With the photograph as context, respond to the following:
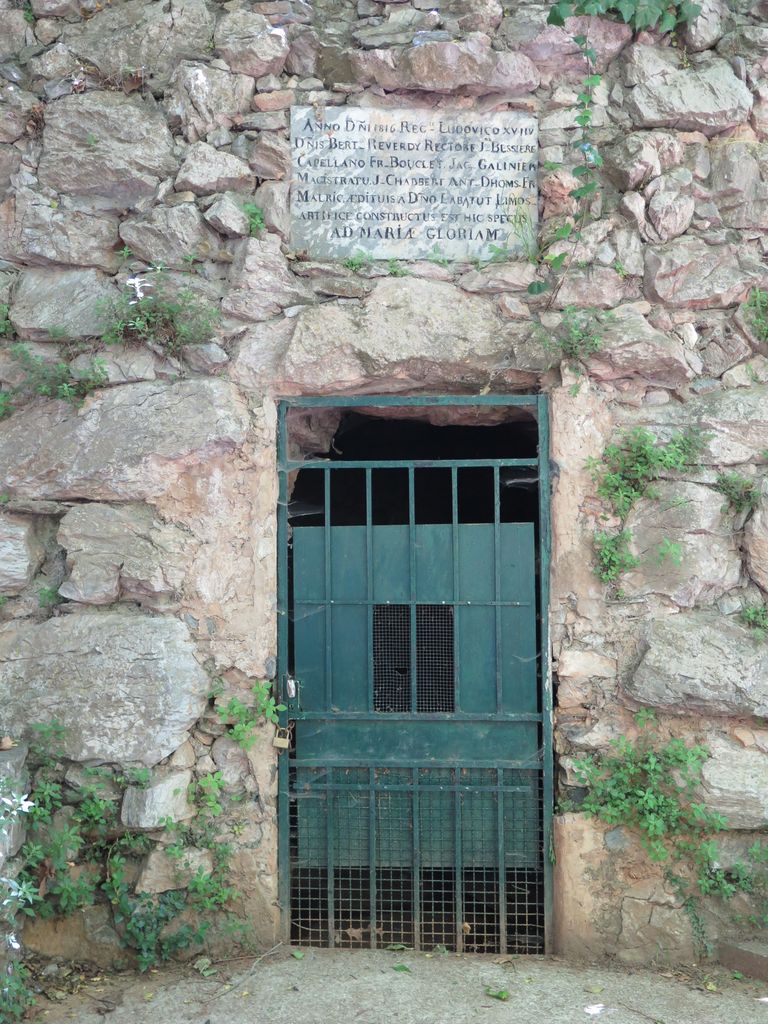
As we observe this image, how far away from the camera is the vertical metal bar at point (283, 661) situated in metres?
3.84

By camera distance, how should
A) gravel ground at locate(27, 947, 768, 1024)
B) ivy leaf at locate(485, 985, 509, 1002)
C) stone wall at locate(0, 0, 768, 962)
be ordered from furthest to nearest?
1. stone wall at locate(0, 0, 768, 962)
2. ivy leaf at locate(485, 985, 509, 1002)
3. gravel ground at locate(27, 947, 768, 1024)

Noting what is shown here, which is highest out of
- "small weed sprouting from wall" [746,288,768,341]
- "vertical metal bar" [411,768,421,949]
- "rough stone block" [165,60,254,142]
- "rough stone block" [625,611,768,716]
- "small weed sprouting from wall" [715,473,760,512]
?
"rough stone block" [165,60,254,142]

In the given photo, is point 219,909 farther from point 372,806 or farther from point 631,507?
point 631,507

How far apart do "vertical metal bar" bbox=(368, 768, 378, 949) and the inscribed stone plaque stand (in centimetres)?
223

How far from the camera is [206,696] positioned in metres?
3.74

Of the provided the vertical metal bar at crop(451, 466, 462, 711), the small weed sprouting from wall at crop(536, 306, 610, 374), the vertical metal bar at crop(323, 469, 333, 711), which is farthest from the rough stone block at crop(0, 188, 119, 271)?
the small weed sprouting from wall at crop(536, 306, 610, 374)

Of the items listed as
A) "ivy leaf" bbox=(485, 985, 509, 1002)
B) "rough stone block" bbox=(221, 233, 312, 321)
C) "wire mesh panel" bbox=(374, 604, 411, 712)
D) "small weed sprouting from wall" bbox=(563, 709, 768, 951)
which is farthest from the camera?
"wire mesh panel" bbox=(374, 604, 411, 712)

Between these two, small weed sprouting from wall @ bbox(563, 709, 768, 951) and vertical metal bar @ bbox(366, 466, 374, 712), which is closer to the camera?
small weed sprouting from wall @ bbox(563, 709, 768, 951)

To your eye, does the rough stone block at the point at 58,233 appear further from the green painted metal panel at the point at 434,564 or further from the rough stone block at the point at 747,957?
the rough stone block at the point at 747,957

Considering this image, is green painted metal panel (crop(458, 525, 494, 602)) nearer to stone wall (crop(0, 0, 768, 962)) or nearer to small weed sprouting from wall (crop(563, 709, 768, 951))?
stone wall (crop(0, 0, 768, 962))

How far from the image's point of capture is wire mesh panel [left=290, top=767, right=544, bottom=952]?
3838 mm

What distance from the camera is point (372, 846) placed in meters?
3.87

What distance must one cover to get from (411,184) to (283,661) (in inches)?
83.0

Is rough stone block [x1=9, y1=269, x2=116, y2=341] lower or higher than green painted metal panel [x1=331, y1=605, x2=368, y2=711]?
higher
